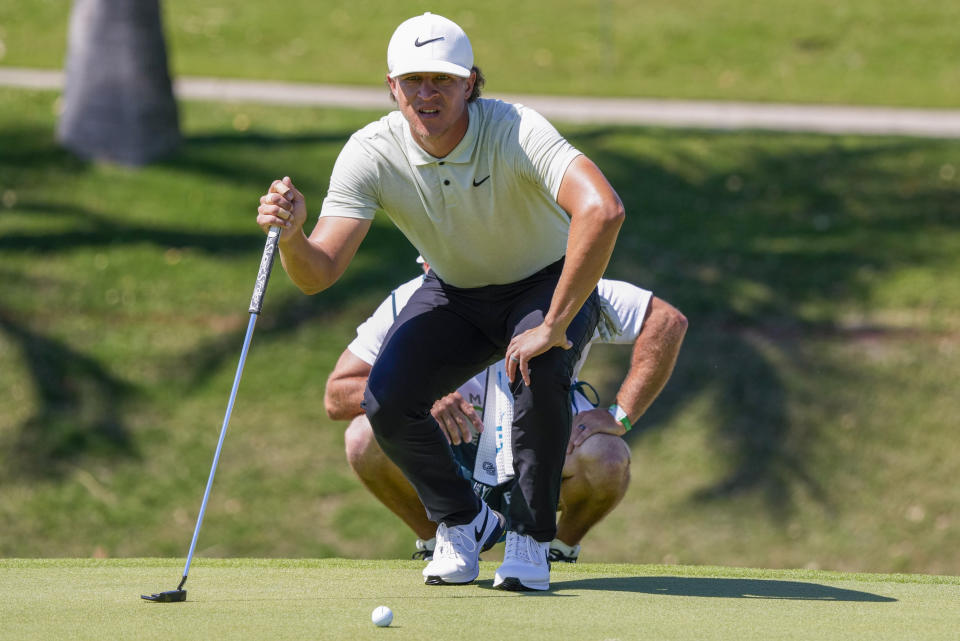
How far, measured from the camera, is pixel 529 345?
4180 mm

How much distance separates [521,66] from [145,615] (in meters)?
15.1

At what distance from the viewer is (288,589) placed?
164 inches

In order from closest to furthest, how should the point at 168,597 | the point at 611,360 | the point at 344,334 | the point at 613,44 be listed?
the point at 168,597
the point at 611,360
the point at 344,334
the point at 613,44

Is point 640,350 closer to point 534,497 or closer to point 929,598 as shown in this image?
point 534,497

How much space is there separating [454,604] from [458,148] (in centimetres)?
147

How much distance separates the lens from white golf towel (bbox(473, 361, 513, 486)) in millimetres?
5387

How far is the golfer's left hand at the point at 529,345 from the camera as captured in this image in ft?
13.6

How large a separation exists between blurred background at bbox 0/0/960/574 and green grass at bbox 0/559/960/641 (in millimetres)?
3745

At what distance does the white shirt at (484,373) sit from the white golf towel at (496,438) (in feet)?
0.23

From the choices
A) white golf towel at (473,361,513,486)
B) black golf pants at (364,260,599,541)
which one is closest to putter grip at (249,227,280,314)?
black golf pants at (364,260,599,541)

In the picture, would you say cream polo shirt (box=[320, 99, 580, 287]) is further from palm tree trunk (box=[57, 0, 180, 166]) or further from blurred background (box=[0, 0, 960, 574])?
palm tree trunk (box=[57, 0, 180, 166])

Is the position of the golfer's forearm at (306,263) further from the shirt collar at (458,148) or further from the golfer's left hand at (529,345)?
the golfer's left hand at (529,345)

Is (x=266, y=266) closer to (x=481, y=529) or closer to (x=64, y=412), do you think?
(x=481, y=529)

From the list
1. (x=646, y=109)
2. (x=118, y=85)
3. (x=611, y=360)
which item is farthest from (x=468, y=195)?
(x=646, y=109)
